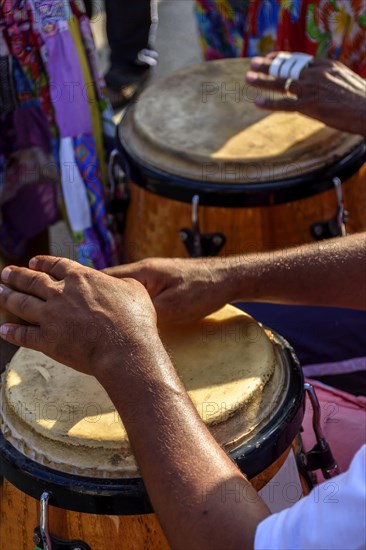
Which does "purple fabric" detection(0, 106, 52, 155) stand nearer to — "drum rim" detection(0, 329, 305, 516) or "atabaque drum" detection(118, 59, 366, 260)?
"atabaque drum" detection(118, 59, 366, 260)

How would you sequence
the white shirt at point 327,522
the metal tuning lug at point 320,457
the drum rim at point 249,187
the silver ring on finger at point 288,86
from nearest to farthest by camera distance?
the white shirt at point 327,522, the metal tuning lug at point 320,457, the drum rim at point 249,187, the silver ring on finger at point 288,86

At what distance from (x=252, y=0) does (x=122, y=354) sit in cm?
195

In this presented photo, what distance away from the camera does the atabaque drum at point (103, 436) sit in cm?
111

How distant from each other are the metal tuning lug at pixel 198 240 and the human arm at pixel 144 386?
58cm

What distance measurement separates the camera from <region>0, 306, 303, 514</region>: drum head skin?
111 cm

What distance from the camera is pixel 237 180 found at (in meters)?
1.72

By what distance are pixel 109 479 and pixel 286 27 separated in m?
1.84

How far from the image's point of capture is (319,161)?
1.77 meters

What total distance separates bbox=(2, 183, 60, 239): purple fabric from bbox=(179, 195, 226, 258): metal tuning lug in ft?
2.47

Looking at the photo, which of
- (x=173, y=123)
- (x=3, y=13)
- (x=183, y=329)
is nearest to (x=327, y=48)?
(x=173, y=123)

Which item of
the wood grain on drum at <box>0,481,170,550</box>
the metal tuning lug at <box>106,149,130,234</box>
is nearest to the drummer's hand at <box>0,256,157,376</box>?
the wood grain on drum at <box>0,481,170,550</box>

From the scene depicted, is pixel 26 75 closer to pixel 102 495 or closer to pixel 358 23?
pixel 358 23

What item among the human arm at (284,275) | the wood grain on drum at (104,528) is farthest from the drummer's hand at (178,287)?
the wood grain on drum at (104,528)

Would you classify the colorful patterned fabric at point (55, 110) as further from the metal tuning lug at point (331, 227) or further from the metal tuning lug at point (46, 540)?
the metal tuning lug at point (46, 540)
